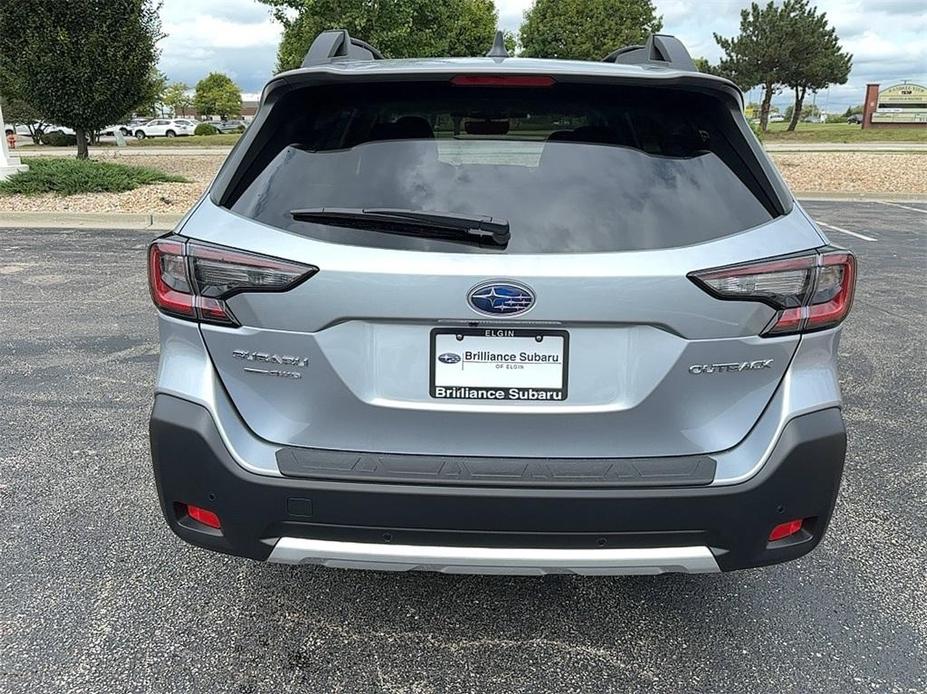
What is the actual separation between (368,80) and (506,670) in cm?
182

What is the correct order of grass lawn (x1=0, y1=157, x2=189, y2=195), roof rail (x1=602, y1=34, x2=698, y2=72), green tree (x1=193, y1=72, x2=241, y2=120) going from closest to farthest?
1. roof rail (x1=602, y1=34, x2=698, y2=72)
2. grass lawn (x1=0, y1=157, x2=189, y2=195)
3. green tree (x1=193, y1=72, x2=241, y2=120)

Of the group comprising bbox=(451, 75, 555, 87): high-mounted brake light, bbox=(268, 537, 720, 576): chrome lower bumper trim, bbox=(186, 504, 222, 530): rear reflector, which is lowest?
bbox=(268, 537, 720, 576): chrome lower bumper trim

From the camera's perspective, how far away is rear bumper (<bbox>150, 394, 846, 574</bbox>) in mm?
1939

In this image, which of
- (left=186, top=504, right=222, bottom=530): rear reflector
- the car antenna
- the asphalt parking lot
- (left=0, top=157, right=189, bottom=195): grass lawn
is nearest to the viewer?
(left=186, top=504, right=222, bottom=530): rear reflector

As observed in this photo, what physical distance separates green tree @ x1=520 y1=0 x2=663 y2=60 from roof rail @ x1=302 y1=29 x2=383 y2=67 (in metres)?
39.5

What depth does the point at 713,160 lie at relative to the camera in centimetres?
213

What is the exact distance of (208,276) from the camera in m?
1.97

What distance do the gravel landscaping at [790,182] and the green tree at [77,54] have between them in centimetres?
242

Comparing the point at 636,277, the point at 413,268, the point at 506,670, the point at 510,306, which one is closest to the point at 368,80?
the point at 413,268

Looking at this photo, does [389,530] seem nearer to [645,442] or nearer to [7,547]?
[645,442]

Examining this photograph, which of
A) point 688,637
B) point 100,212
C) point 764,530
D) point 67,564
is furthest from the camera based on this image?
point 100,212

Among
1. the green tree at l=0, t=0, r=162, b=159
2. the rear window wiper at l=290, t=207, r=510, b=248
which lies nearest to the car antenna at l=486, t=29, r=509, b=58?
the rear window wiper at l=290, t=207, r=510, b=248

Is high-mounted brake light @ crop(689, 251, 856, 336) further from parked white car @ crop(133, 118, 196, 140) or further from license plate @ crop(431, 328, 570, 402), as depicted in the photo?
parked white car @ crop(133, 118, 196, 140)

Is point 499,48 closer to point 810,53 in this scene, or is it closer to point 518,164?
point 518,164
